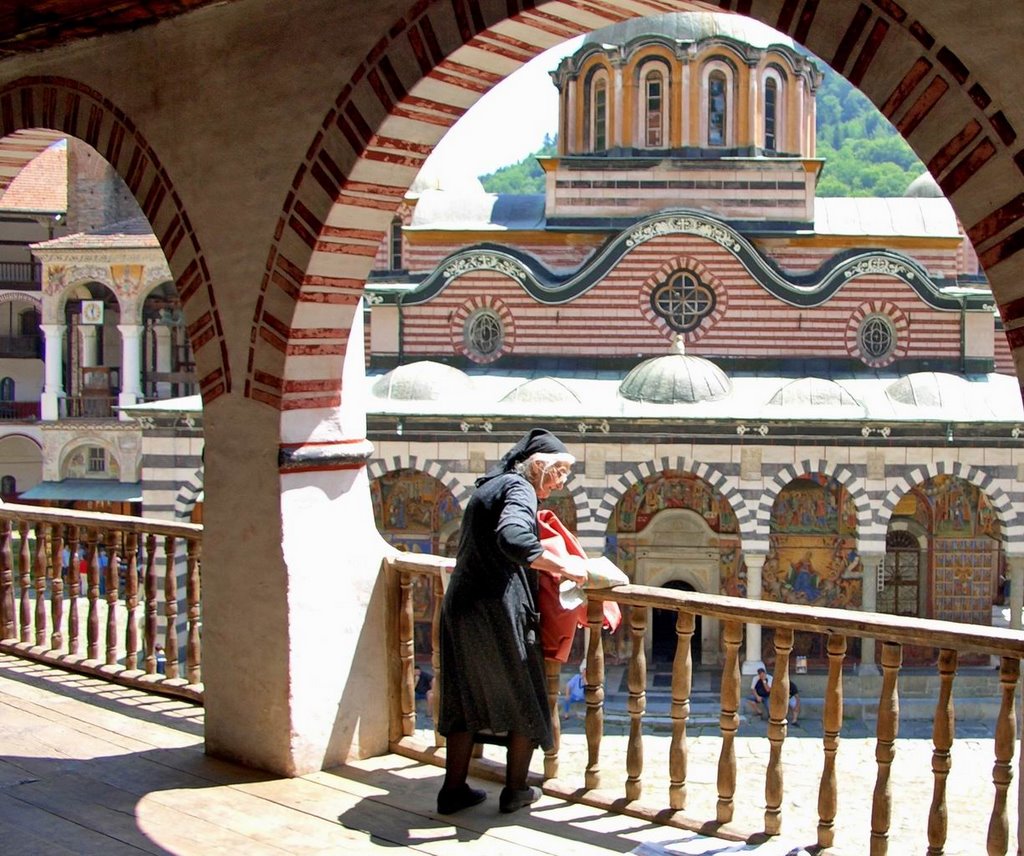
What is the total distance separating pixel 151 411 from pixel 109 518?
13029 millimetres

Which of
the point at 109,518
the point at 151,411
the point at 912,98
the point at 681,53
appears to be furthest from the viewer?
the point at 681,53

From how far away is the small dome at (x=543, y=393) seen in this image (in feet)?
60.6

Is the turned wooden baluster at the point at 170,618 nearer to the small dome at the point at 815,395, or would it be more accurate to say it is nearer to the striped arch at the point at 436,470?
the striped arch at the point at 436,470

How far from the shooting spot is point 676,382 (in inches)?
Result: 720

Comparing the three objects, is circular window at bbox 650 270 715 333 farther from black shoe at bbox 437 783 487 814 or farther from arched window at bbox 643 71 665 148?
black shoe at bbox 437 783 487 814

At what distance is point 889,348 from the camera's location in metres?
20.8

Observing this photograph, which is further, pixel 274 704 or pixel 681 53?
pixel 681 53

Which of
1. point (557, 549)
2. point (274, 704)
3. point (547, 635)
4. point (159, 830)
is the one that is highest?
point (557, 549)

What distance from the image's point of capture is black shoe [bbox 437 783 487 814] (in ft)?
12.8

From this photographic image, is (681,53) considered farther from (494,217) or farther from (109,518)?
(109,518)

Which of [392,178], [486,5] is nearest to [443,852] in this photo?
[392,178]

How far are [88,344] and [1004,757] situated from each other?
2687 centimetres

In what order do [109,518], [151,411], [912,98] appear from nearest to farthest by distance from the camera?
[912,98]
[109,518]
[151,411]

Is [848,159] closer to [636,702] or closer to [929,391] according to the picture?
[929,391]
